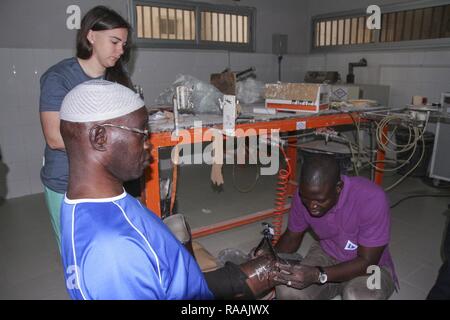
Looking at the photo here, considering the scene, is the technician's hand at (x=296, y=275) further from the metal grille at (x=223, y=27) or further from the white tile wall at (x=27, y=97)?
the metal grille at (x=223, y=27)

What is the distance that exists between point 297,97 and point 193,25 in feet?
8.58

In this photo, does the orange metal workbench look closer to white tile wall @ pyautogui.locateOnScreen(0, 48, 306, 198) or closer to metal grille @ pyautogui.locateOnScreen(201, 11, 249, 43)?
white tile wall @ pyautogui.locateOnScreen(0, 48, 306, 198)

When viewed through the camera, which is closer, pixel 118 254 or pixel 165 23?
pixel 118 254

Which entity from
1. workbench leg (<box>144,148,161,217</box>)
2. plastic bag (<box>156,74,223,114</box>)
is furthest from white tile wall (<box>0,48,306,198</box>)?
workbench leg (<box>144,148,161,217</box>)

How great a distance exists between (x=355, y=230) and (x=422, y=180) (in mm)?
3066

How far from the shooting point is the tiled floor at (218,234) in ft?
7.41

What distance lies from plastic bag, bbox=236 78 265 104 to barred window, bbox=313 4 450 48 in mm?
2522

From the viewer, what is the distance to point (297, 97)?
8.73ft

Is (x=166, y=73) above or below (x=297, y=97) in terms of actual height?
above

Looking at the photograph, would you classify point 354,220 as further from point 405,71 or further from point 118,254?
point 405,71

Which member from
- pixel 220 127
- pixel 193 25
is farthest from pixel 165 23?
pixel 220 127
